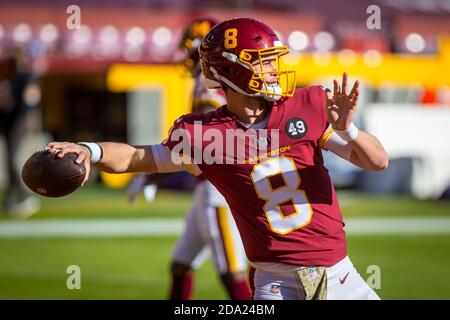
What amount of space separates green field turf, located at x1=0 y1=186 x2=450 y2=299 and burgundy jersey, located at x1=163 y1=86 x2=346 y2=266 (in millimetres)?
2960

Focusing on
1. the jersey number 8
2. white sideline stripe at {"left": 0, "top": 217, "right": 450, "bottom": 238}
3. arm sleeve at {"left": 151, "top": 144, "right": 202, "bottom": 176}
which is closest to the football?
arm sleeve at {"left": 151, "top": 144, "right": 202, "bottom": 176}

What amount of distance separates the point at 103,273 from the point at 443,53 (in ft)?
34.4

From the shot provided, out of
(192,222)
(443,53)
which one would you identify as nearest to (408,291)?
(192,222)

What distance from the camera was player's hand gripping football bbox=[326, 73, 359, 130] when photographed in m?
3.50

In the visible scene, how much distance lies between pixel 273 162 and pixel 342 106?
0.40 metres

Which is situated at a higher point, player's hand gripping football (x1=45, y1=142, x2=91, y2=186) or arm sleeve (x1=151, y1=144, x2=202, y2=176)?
player's hand gripping football (x1=45, y1=142, x2=91, y2=186)

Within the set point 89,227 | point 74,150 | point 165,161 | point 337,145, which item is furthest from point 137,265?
point 337,145

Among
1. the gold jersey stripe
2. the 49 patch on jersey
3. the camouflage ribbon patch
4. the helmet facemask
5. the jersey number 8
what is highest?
the helmet facemask

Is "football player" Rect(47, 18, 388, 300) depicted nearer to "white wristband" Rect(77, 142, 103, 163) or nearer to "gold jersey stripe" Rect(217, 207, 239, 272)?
"white wristband" Rect(77, 142, 103, 163)

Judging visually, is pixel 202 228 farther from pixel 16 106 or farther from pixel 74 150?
pixel 16 106

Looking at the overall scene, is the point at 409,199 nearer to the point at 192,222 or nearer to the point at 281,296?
the point at 192,222

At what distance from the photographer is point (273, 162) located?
3.71 meters

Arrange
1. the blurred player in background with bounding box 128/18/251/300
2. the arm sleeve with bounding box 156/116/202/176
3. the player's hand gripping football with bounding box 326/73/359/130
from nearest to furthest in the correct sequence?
1. the player's hand gripping football with bounding box 326/73/359/130
2. the arm sleeve with bounding box 156/116/202/176
3. the blurred player in background with bounding box 128/18/251/300
